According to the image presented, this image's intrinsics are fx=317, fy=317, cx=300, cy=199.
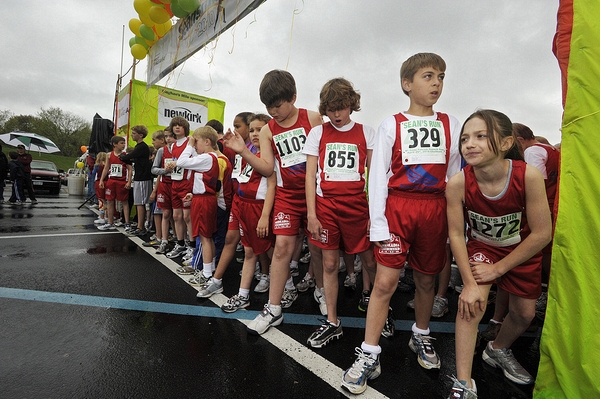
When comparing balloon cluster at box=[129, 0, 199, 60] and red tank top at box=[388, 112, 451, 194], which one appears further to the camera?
balloon cluster at box=[129, 0, 199, 60]

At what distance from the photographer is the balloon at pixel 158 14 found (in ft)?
19.9

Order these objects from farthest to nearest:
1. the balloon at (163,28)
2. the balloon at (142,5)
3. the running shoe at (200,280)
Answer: the balloon at (163,28)
the balloon at (142,5)
the running shoe at (200,280)

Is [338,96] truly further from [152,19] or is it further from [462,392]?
[152,19]

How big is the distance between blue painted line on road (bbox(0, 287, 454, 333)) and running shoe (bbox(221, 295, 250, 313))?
0.12 feet

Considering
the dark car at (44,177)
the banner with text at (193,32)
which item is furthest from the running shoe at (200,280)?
the dark car at (44,177)

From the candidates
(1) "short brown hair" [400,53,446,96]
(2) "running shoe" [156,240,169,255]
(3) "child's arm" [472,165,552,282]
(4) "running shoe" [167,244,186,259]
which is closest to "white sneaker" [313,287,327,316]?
(3) "child's arm" [472,165,552,282]

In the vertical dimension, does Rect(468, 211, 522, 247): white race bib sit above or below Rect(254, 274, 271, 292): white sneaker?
above

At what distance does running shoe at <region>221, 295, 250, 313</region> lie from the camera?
2840 millimetres

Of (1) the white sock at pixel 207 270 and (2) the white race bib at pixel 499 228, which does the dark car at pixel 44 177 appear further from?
(2) the white race bib at pixel 499 228

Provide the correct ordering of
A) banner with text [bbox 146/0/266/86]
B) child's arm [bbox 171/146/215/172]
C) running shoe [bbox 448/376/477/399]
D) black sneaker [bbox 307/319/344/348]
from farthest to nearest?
banner with text [bbox 146/0/266/86]
child's arm [bbox 171/146/215/172]
black sneaker [bbox 307/319/344/348]
running shoe [bbox 448/376/477/399]

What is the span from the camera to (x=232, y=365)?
2.04 m

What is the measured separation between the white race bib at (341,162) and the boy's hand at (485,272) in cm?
98

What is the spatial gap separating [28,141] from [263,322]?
87.0 ft

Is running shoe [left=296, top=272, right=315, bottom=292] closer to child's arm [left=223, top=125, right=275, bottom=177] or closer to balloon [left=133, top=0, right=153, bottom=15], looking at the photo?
child's arm [left=223, top=125, right=275, bottom=177]
